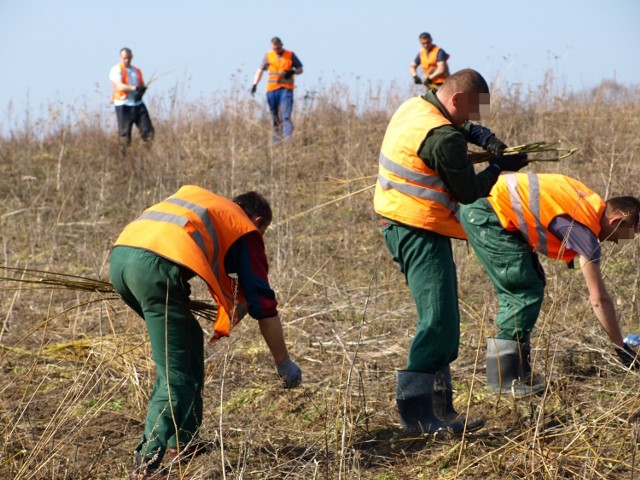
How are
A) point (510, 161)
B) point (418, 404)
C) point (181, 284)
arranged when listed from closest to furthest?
1. point (181, 284)
2. point (418, 404)
3. point (510, 161)

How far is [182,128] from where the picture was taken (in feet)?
38.5

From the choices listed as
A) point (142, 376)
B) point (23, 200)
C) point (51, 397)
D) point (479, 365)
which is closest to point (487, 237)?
point (479, 365)

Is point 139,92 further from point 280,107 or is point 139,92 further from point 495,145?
point 495,145

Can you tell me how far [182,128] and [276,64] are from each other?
159cm

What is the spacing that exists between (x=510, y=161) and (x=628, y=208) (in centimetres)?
69

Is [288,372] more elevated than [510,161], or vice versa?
[510,161]

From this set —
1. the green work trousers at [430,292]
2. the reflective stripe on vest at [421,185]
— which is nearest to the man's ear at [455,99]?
the reflective stripe on vest at [421,185]

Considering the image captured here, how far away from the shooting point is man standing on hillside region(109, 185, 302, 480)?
332 cm

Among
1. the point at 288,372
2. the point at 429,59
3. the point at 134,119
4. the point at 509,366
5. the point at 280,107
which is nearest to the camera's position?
the point at 288,372

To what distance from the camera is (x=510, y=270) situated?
4.40 metres

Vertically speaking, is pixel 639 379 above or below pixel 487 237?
below

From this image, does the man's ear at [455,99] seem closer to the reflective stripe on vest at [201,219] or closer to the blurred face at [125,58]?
the reflective stripe on vest at [201,219]

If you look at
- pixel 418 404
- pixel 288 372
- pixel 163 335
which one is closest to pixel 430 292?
pixel 418 404

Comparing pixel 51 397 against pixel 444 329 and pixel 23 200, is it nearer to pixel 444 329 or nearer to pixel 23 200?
pixel 444 329
